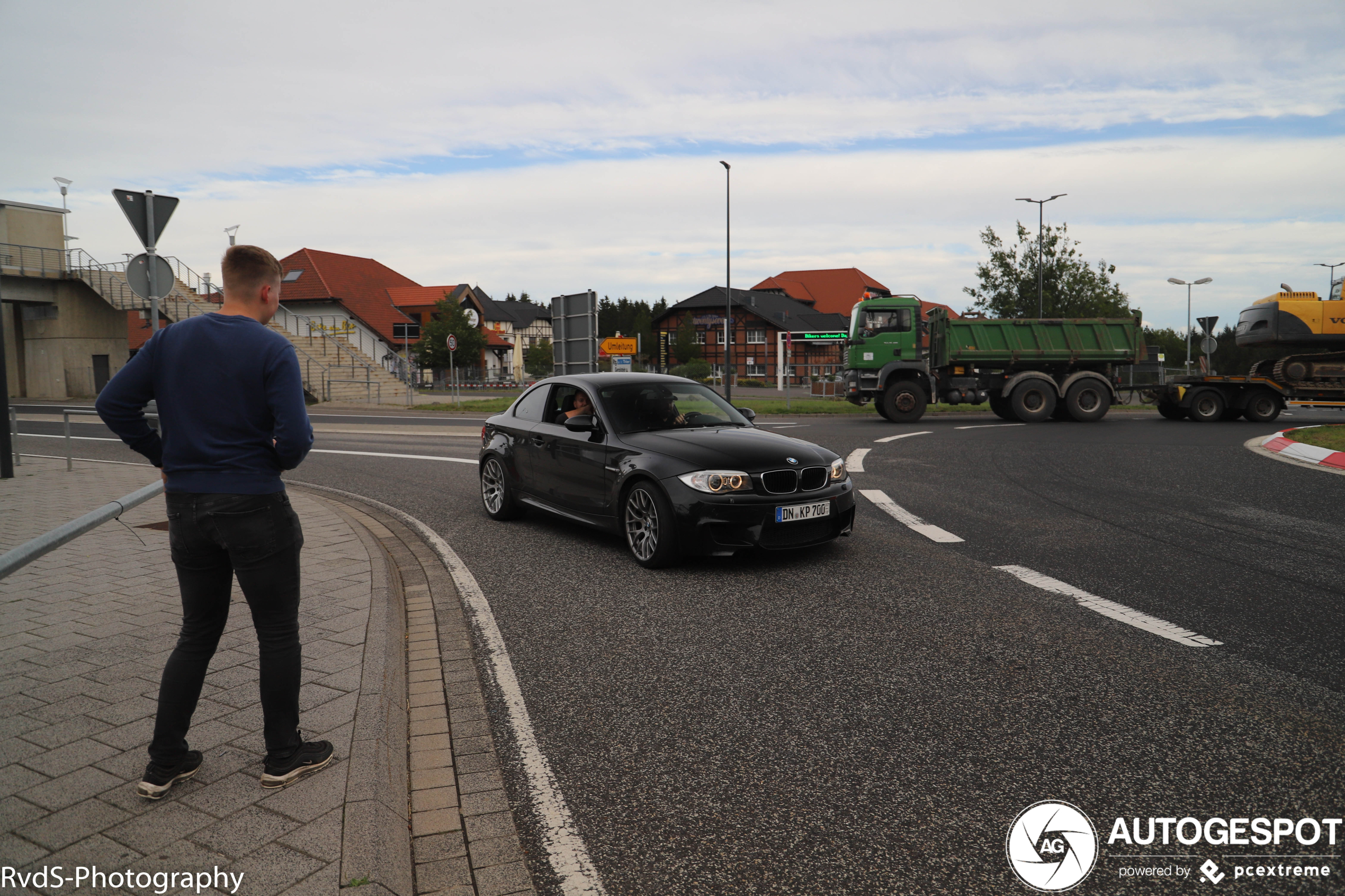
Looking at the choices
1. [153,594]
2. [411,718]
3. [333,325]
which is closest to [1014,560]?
[411,718]

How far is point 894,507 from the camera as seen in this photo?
9.53 meters

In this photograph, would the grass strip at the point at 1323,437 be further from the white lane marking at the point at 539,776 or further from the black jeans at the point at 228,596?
the black jeans at the point at 228,596

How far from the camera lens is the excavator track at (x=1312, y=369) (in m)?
23.0

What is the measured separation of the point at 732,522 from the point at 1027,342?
65.4 feet

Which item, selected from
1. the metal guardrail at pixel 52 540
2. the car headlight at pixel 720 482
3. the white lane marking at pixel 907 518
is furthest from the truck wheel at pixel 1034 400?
the metal guardrail at pixel 52 540

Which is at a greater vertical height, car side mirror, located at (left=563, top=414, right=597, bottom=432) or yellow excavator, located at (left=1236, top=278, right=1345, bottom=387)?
yellow excavator, located at (left=1236, top=278, right=1345, bottom=387)

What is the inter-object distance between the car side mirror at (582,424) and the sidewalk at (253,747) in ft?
5.74

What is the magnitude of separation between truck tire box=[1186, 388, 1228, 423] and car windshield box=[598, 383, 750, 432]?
66.1ft

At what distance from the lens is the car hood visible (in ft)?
21.6

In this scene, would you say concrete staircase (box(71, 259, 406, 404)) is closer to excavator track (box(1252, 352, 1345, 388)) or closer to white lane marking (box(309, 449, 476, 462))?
white lane marking (box(309, 449, 476, 462))

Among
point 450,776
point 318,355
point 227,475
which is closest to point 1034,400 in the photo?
point 450,776

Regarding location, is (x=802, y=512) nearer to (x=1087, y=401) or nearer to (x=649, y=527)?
(x=649, y=527)

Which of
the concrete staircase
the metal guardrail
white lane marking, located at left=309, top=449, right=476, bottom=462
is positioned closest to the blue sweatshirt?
the metal guardrail

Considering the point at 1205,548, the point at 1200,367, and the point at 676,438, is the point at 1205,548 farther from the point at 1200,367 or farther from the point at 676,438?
Result: the point at 1200,367
